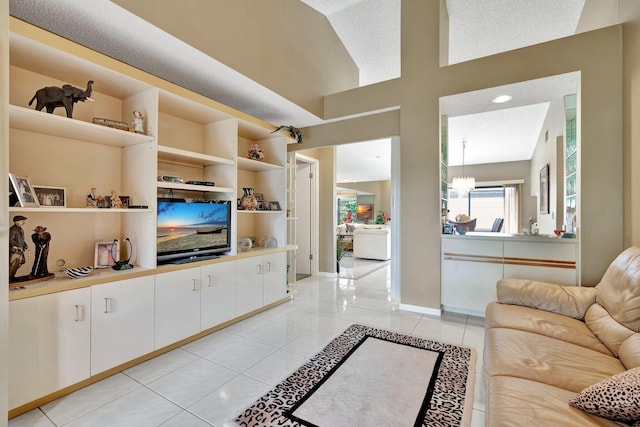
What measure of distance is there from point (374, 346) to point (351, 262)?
4.17 m

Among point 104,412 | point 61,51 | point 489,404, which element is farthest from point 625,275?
point 61,51

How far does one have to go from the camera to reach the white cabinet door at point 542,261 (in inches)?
105

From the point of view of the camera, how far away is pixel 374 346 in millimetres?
2430

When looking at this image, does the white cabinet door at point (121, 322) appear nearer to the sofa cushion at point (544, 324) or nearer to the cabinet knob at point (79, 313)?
the cabinet knob at point (79, 313)

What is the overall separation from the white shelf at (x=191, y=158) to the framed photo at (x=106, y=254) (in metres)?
0.90

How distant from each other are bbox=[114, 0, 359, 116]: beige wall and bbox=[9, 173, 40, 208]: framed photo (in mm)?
1276

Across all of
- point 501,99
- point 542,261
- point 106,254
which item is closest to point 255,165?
point 106,254

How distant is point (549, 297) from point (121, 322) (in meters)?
3.28

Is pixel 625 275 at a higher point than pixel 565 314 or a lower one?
higher

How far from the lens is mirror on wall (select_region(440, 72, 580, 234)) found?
2.90 metres

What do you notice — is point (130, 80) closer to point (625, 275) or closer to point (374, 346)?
point (374, 346)

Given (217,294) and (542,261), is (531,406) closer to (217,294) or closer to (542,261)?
(542,261)

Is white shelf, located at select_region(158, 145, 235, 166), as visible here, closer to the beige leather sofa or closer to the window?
the beige leather sofa

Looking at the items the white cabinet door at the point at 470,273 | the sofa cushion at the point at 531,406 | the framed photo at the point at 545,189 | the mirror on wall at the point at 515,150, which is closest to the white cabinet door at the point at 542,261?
the white cabinet door at the point at 470,273
